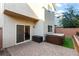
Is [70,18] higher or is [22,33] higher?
[70,18]

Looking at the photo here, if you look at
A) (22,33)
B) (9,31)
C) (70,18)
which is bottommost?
(22,33)

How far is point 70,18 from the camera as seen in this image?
15.7 meters

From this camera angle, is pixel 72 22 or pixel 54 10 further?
pixel 54 10

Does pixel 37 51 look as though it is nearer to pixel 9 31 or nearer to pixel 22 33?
pixel 9 31

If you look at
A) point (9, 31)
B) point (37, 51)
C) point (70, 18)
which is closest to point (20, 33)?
point (9, 31)

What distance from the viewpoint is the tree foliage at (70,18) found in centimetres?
1487

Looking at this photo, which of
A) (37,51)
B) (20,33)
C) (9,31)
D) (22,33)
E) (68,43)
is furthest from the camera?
(68,43)

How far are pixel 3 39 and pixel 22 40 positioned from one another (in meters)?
2.90

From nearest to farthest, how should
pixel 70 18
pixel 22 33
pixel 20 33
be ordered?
pixel 20 33
pixel 22 33
pixel 70 18

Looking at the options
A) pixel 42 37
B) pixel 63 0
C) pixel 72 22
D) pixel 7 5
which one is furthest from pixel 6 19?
pixel 72 22

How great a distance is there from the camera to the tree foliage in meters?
14.9

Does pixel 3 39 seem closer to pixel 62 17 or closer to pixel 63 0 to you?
pixel 63 0

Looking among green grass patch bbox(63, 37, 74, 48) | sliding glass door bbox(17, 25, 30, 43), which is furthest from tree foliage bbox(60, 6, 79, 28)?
sliding glass door bbox(17, 25, 30, 43)

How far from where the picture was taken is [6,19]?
9047 millimetres
